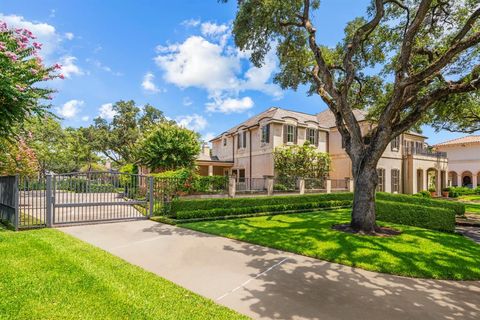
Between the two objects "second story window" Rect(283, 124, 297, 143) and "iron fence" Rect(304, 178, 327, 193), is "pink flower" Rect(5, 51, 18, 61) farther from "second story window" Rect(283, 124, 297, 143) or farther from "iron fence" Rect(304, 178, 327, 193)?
"second story window" Rect(283, 124, 297, 143)

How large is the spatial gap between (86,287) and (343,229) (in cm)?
847

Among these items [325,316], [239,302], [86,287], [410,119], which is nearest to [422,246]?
[410,119]

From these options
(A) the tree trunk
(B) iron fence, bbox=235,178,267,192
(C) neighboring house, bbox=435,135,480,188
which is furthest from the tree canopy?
(C) neighboring house, bbox=435,135,480,188

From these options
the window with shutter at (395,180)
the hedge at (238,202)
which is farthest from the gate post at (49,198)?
the window with shutter at (395,180)

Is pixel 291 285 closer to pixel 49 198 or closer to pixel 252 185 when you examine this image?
pixel 49 198

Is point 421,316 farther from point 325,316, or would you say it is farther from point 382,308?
point 325,316

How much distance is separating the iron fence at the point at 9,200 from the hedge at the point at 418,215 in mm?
15146

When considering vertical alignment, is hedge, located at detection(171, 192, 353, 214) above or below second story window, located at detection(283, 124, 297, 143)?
below

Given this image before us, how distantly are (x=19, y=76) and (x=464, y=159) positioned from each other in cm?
5306

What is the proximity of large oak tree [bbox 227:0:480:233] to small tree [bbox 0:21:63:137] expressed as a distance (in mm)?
7549

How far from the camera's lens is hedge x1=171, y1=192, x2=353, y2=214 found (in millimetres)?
12680

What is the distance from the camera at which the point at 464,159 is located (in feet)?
134

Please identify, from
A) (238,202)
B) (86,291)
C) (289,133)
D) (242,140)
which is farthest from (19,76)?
(242,140)

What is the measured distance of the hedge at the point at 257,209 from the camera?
41.4 feet
